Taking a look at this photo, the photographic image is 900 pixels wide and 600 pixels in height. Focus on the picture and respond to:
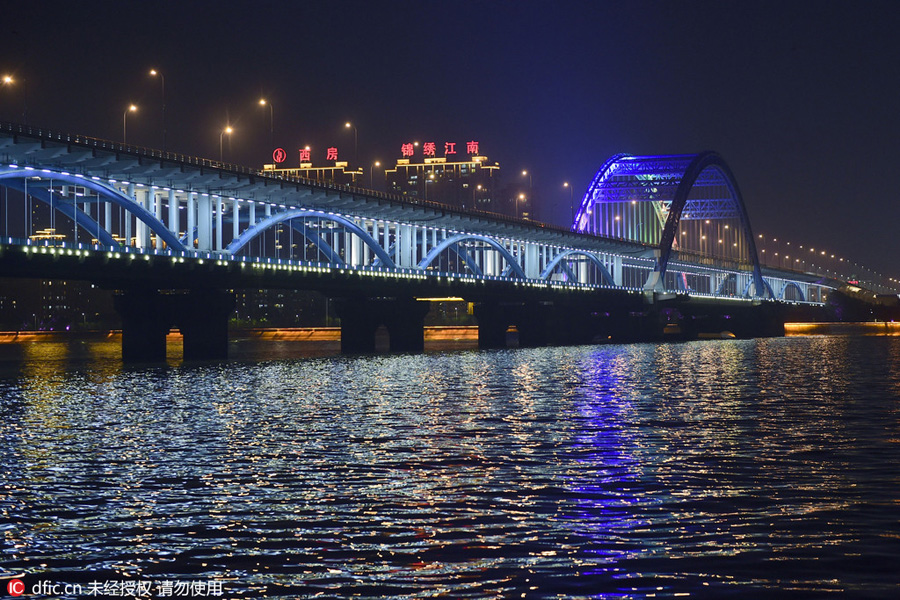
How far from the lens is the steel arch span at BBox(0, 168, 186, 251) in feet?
235

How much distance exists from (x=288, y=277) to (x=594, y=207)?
97.5 m

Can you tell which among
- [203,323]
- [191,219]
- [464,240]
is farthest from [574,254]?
[203,323]

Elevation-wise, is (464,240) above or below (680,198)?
below

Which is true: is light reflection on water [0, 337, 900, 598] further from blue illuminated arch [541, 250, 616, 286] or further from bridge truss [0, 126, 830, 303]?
blue illuminated arch [541, 250, 616, 286]

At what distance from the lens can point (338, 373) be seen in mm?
65750

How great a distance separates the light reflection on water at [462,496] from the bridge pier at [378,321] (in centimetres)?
6666

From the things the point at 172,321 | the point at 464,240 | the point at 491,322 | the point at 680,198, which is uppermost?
the point at 680,198

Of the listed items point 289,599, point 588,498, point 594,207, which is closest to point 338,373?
point 588,498

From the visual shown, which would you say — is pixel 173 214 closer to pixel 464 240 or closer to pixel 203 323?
pixel 203 323

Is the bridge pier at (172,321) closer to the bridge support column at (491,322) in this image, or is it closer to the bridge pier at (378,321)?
the bridge pier at (378,321)

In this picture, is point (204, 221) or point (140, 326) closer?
point (140, 326)

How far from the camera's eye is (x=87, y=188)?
79.6 metres

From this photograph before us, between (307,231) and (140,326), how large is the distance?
28.4 metres

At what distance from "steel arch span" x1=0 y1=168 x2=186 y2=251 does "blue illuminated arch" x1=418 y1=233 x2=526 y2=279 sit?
39053mm
